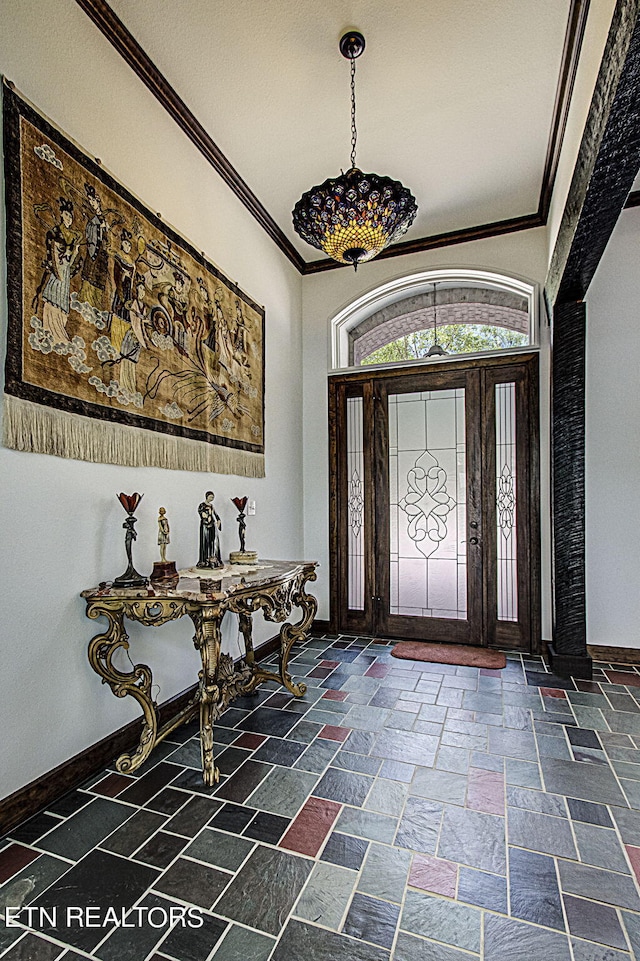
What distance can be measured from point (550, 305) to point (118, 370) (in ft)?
10.1

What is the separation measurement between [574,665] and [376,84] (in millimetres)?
3851

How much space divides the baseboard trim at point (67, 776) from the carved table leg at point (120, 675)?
0.29 ft

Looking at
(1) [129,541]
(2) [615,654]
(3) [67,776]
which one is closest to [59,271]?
(1) [129,541]

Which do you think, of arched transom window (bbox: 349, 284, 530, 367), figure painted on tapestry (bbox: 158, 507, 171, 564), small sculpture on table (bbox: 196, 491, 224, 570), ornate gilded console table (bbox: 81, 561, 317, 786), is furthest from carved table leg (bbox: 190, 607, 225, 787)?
arched transom window (bbox: 349, 284, 530, 367)

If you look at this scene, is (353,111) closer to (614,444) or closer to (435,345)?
(435,345)

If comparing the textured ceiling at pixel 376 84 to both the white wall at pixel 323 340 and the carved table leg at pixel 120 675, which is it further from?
the carved table leg at pixel 120 675

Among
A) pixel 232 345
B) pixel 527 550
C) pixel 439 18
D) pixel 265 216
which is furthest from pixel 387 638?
pixel 439 18

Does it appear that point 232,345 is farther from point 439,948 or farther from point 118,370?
point 439,948

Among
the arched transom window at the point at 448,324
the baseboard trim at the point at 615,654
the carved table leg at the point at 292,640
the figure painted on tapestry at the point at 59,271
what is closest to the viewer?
the figure painted on tapestry at the point at 59,271

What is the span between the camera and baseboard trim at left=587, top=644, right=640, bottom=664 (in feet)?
12.3

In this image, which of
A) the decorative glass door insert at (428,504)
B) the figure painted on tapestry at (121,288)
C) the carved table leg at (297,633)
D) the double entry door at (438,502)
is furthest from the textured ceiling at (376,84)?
the carved table leg at (297,633)

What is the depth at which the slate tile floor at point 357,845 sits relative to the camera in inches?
56.4

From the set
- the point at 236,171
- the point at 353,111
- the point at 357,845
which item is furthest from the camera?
the point at 236,171

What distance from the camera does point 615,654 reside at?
→ 3797 mm
